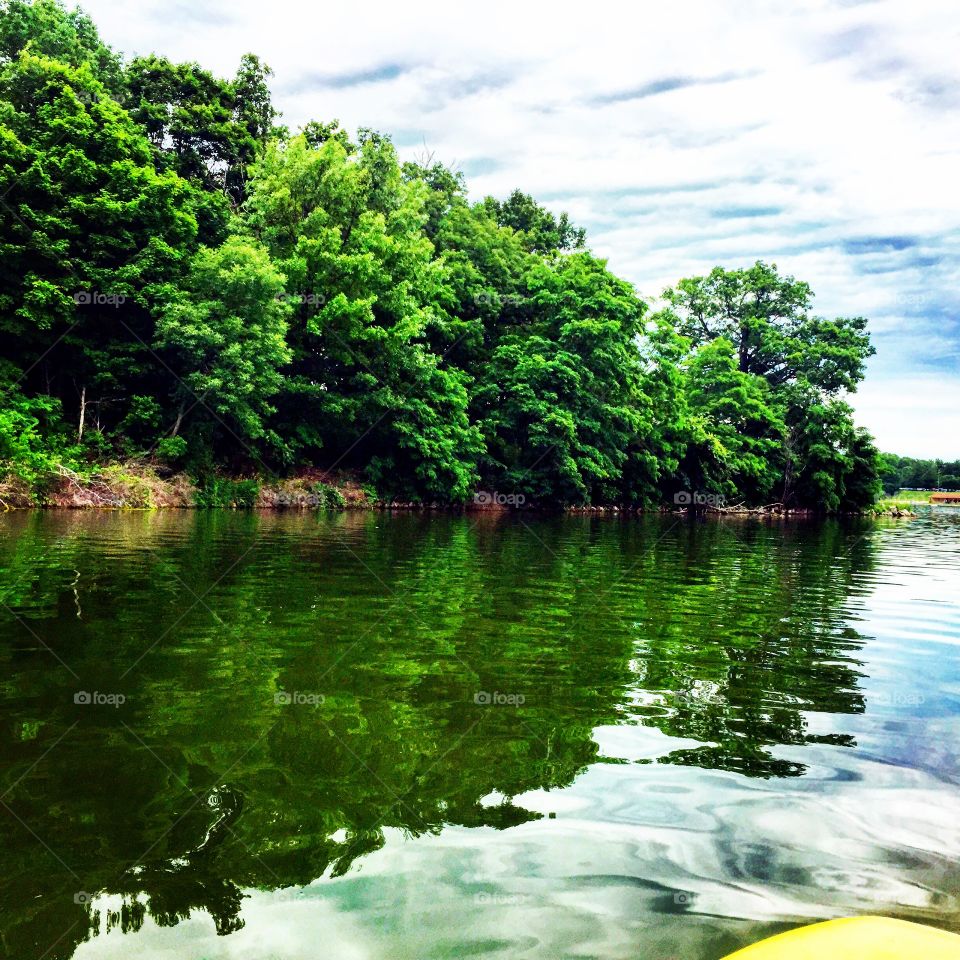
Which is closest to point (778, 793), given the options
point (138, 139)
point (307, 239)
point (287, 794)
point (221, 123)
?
point (287, 794)

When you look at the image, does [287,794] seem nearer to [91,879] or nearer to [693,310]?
[91,879]

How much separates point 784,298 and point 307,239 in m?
40.8
